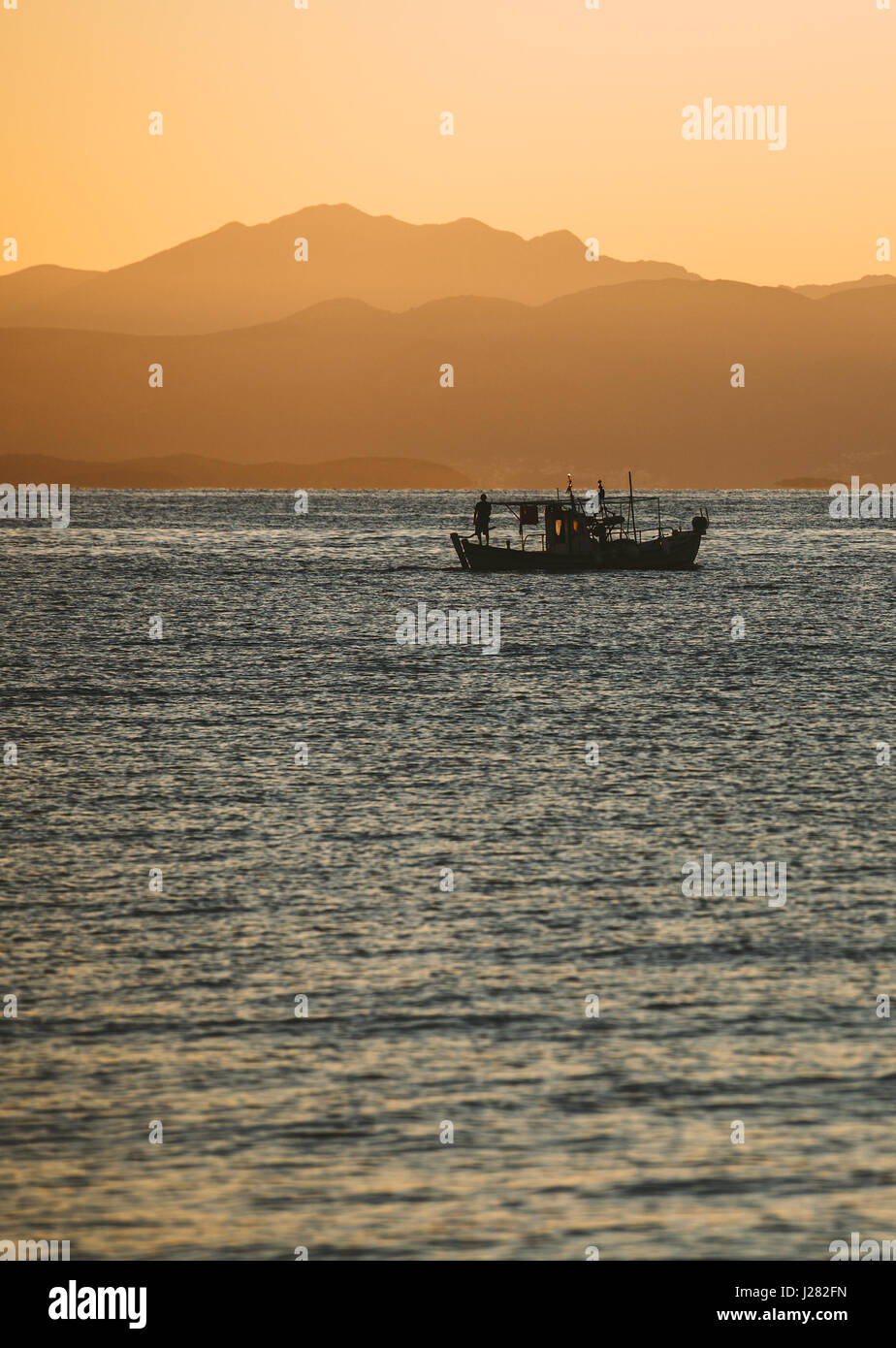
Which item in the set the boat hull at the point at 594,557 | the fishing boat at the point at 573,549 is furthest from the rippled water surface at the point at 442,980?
the boat hull at the point at 594,557

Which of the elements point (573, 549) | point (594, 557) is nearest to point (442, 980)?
point (594, 557)

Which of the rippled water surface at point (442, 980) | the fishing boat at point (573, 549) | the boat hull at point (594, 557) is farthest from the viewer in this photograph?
the boat hull at point (594, 557)

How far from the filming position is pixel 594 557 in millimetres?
115438

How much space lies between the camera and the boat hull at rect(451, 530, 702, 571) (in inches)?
4542

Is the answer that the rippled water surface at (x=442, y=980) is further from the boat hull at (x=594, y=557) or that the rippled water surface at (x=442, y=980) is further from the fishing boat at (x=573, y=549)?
the boat hull at (x=594, y=557)

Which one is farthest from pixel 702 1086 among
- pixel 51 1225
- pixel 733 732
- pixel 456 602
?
pixel 456 602

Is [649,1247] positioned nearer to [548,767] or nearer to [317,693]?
[548,767]

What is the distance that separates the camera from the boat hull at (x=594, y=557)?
379ft

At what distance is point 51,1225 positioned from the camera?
13.9 metres

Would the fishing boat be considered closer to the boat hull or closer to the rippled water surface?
the boat hull

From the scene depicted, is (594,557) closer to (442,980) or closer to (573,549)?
(573,549)

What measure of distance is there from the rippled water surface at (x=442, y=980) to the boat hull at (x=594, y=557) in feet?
214

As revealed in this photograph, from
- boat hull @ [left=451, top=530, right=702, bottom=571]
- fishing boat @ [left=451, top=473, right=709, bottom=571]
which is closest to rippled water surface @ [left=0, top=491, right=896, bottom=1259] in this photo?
fishing boat @ [left=451, top=473, right=709, bottom=571]

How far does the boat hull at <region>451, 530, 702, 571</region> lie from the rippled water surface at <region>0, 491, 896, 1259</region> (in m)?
65.3
